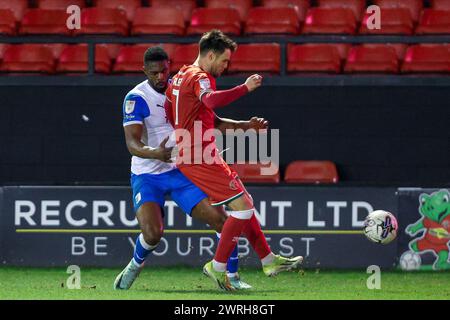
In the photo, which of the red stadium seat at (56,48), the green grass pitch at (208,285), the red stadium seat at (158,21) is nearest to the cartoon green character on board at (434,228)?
the green grass pitch at (208,285)

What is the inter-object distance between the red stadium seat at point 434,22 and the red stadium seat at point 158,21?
261cm

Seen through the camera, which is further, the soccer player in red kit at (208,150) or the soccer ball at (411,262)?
the soccer ball at (411,262)

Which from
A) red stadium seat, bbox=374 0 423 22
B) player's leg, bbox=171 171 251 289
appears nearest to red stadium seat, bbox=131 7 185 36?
red stadium seat, bbox=374 0 423 22

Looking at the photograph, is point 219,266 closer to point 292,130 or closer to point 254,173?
point 254,173

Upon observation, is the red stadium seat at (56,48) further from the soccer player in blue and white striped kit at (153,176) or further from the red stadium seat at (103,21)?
the soccer player in blue and white striped kit at (153,176)

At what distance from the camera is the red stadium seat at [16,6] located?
12405 mm

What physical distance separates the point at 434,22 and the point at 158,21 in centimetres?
305

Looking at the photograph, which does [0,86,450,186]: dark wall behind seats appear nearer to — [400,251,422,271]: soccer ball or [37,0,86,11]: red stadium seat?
[400,251,422,271]: soccer ball

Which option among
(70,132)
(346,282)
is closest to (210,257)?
(346,282)

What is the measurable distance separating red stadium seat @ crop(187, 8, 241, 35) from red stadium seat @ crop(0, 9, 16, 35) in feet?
6.46

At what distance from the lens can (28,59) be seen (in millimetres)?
11602

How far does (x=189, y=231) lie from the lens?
9648 millimetres

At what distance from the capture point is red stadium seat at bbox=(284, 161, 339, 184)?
34.8 ft

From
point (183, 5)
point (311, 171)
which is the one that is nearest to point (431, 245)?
point (311, 171)
